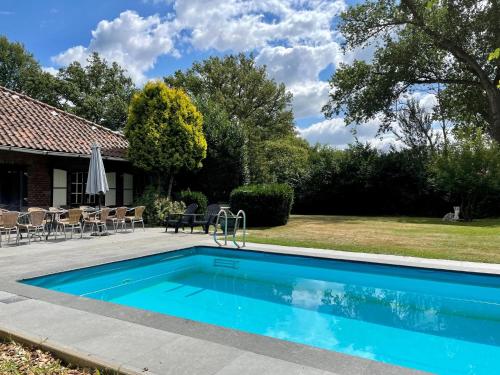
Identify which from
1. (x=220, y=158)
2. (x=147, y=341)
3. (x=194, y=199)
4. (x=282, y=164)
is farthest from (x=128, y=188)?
(x=147, y=341)

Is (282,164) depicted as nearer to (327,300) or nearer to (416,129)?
(416,129)

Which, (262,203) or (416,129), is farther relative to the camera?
(416,129)

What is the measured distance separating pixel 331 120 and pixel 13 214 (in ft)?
69.4

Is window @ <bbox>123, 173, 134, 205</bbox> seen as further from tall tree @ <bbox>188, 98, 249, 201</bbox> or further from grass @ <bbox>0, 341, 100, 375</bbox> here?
grass @ <bbox>0, 341, 100, 375</bbox>

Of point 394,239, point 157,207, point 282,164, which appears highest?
point 282,164

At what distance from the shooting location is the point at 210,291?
25.3ft

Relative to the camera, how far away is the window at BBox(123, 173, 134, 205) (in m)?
17.6

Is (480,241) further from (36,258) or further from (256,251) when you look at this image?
(36,258)

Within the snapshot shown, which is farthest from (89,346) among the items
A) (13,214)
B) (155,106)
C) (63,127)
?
(63,127)

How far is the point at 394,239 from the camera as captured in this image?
39.9 ft

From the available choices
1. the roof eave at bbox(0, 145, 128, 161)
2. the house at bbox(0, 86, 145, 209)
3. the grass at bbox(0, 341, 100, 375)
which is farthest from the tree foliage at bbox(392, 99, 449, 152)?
the grass at bbox(0, 341, 100, 375)

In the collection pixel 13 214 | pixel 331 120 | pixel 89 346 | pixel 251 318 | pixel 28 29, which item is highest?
pixel 28 29

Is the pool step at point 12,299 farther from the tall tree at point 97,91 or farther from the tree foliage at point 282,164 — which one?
the tall tree at point 97,91

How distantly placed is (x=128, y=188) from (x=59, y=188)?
321 cm
